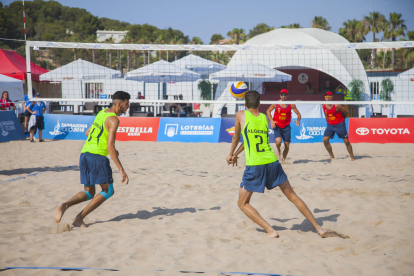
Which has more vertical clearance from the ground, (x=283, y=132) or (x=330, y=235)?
(x=283, y=132)

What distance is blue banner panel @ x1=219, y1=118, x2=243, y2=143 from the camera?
11185 millimetres

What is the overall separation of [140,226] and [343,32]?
41873 millimetres

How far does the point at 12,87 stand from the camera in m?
17.8

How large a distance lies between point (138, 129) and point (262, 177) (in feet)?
28.1

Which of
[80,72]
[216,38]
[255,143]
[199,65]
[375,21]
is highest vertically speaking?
[216,38]

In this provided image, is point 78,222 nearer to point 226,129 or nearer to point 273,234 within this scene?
point 273,234

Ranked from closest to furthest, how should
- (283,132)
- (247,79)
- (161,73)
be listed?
(283,132)
(161,73)
(247,79)

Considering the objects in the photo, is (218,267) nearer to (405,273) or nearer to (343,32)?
(405,273)

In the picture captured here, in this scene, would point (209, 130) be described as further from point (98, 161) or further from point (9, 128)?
A: point (98, 161)

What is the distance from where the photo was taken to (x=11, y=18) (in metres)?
58.0

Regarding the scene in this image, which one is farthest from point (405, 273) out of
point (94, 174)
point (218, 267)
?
point (94, 174)

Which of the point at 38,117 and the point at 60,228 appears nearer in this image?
the point at 60,228

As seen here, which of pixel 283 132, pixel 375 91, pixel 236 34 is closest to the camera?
pixel 283 132

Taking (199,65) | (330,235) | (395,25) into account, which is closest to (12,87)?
(199,65)
